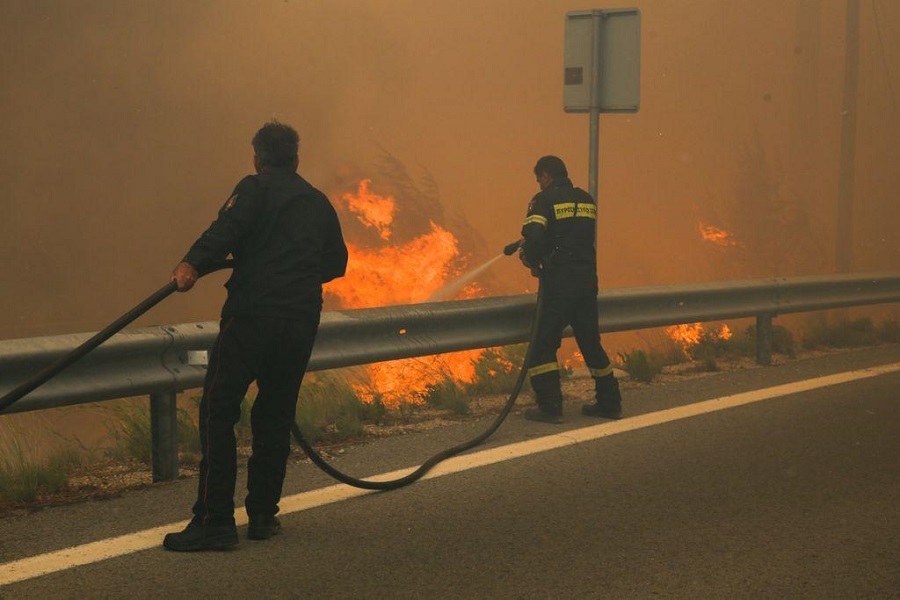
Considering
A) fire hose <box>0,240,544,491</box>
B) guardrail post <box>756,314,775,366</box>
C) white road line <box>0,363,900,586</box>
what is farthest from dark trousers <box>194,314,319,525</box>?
guardrail post <box>756,314,775,366</box>

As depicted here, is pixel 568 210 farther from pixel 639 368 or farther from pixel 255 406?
pixel 255 406

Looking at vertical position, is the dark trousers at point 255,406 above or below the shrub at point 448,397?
above

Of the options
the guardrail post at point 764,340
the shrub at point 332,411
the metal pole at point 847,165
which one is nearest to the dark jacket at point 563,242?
the shrub at point 332,411

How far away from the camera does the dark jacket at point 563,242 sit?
805 cm

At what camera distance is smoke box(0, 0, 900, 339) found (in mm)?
40531

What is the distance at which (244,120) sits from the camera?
5238 centimetres

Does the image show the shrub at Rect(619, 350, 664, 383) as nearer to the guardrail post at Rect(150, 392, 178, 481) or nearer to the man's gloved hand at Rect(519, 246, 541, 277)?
the man's gloved hand at Rect(519, 246, 541, 277)

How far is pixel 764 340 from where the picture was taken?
1048cm

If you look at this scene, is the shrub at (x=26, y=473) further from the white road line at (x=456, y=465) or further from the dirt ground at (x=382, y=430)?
the white road line at (x=456, y=465)

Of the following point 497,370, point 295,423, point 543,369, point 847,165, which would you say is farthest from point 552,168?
point 847,165

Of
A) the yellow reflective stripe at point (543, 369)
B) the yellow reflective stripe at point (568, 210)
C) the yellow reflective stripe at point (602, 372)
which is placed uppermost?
the yellow reflective stripe at point (568, 210)

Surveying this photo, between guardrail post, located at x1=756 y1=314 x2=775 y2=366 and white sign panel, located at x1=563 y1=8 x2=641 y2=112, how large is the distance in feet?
7.78

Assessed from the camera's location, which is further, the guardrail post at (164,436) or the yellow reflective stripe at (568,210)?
the yellow reflective stripe at (568,210)

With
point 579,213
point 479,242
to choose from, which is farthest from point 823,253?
point 579,213
